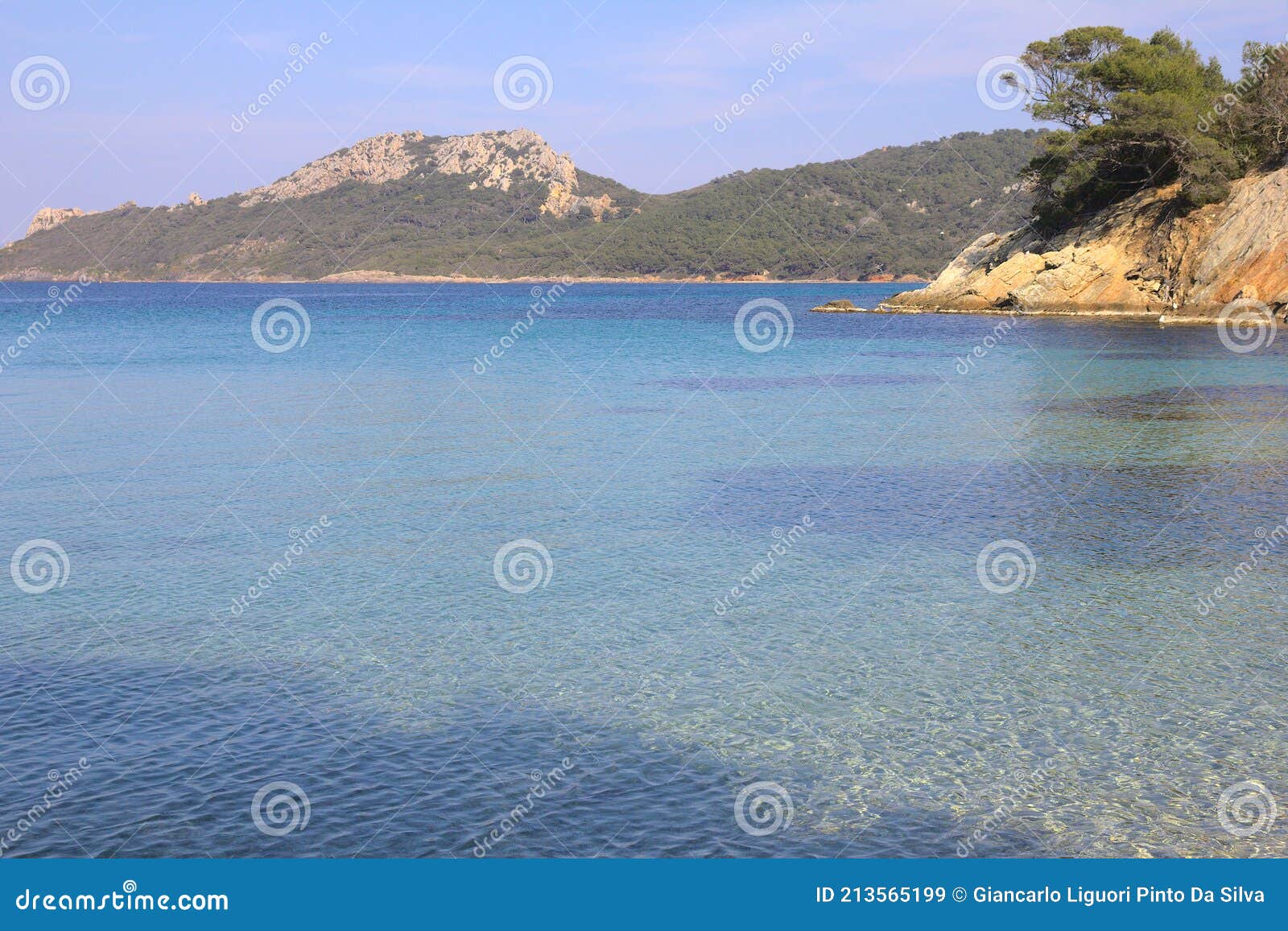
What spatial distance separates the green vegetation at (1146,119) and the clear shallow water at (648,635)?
47080 millimetres

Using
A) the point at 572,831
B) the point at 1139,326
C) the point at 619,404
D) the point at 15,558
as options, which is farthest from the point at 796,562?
the point at 1139,326

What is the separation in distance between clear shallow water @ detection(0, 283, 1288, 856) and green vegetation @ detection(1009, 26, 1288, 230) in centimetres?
4708

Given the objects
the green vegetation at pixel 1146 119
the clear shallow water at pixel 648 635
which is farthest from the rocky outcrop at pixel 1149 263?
the clear shallow water at pixel 648 635

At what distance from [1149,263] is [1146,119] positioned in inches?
374

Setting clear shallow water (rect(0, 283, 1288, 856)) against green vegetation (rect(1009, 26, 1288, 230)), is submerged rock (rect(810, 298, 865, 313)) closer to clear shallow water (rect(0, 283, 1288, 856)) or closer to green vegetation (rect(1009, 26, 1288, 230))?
green vegetation (rect(1009, 26, 1288, 230))

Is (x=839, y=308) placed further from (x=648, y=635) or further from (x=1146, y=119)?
(x=648, y=635)

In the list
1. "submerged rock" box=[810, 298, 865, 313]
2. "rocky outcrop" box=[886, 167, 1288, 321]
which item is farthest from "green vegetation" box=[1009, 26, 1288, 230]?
"submerged rock" box=[810, 298, 865, 313]

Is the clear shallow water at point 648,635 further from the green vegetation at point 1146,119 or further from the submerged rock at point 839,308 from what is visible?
the submerged rock at point 839,308

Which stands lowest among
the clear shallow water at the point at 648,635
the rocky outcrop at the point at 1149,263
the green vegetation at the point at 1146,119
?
the clear shallow water at the point at 648,635

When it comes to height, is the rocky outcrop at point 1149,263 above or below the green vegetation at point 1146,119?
below

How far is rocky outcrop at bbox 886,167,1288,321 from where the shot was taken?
6581 cm

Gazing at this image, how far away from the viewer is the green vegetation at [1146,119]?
71875mm

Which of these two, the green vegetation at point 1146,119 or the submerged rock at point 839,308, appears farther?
the submerged rock at point 839,308

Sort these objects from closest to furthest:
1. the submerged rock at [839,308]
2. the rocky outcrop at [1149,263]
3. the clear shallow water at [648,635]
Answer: the clear shallow water at [648,635] < the rocky outcrop at [1149,263] < the submerged rock at [839,308]
